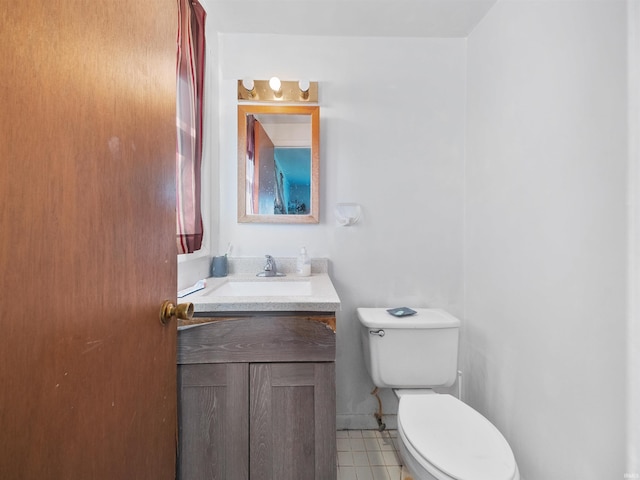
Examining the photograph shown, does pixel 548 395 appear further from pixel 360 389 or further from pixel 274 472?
pixel 274 472

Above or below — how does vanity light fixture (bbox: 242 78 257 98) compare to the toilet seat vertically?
above

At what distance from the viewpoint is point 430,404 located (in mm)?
1223

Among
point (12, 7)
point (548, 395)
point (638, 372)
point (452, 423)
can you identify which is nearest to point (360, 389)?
point (452, 423)

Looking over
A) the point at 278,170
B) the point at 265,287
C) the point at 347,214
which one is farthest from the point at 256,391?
the point at 278,170

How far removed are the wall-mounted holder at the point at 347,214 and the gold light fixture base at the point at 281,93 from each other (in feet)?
2.02

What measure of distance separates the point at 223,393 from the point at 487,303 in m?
1.32

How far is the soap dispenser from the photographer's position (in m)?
1.59

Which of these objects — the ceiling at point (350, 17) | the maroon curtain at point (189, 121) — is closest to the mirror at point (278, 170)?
the maroon curtain at point (189, 121)

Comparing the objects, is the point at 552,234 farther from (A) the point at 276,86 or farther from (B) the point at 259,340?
(A) the point at 276,86

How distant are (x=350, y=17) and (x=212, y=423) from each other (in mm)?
1962

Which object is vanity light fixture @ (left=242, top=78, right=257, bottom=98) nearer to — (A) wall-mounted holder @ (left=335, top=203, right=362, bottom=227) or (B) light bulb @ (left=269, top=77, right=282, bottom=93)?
(B) light bulb @ (left=269, top=77, right=282, bottom=93)

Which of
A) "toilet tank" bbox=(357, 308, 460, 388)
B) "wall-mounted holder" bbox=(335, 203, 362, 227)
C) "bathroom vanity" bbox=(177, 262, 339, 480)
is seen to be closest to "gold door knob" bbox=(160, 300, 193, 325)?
"bathroom vanity" bbox=(177, 262, 339, 480)

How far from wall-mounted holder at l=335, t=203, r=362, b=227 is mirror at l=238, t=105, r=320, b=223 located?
0.13 meters

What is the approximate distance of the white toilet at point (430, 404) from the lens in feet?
3.02
